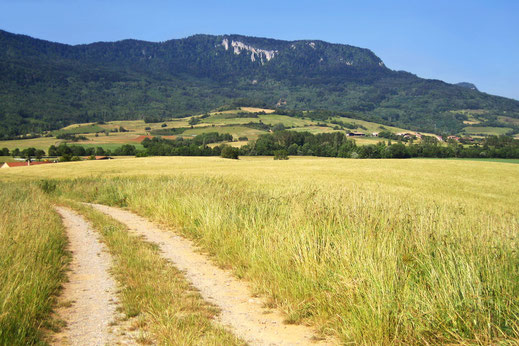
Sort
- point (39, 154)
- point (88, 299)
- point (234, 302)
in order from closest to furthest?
point (88, 299) → point (234, 302) → point (39, 154)

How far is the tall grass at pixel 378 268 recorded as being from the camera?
430 cm

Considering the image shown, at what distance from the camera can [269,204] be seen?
409 inches

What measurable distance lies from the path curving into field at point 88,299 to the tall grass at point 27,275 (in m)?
0.22

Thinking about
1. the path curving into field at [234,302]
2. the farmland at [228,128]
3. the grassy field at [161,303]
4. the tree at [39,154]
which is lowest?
the tree at [39,154]

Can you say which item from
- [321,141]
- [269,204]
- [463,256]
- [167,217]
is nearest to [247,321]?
[463,256]

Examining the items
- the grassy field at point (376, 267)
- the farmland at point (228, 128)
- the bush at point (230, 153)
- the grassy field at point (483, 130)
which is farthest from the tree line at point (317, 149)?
the grassy field at point (483, 130)

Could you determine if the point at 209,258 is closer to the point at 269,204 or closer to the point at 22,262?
the point at 269,204

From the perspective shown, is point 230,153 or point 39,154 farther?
point 39,154

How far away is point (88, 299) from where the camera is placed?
5.92m

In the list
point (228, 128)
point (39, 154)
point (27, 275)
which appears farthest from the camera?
point (228, 128)

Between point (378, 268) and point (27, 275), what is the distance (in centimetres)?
511

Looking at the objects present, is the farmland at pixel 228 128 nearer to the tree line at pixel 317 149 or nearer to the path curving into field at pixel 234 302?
the tree line at pixel 317 149

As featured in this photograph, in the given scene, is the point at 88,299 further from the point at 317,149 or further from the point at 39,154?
the point at 39,154

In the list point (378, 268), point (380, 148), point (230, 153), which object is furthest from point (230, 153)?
point (378, 268)
